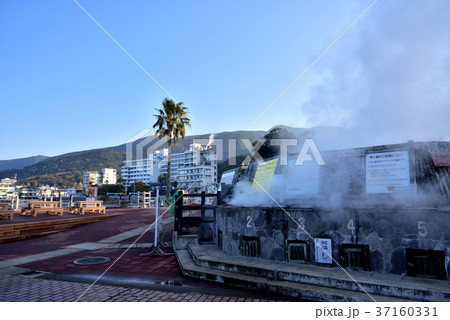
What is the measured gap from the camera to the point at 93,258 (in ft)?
21.5

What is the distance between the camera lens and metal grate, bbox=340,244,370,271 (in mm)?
4125

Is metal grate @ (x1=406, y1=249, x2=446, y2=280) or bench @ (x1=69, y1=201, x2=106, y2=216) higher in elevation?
metal grate @ (x1=406, y1=249, x2=446, y2=280)

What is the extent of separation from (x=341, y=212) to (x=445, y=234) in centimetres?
137

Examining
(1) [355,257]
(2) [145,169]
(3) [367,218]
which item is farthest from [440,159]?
(2) [145,169]

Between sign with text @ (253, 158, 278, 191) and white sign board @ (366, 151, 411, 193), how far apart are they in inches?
96.4

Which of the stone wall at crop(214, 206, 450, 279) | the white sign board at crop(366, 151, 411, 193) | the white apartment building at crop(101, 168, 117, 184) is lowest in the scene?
the stone wall at crop(214, 206, 450, 279)

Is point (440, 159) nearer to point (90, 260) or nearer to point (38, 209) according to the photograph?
point (90, 260)

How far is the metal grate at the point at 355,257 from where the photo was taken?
4.12 m

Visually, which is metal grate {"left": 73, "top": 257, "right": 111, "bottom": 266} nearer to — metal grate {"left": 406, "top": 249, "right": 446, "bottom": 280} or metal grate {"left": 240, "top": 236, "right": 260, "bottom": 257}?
metal grate {"left": 240, "top": 236, "right": 260, "bottom": 257}

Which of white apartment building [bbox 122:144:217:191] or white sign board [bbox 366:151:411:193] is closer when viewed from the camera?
white sign board [bbox 366:151:411:193]

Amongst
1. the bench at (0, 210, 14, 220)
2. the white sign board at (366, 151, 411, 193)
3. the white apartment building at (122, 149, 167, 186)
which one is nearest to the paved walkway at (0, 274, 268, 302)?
the white sign board at (366, 151, 411, 193)

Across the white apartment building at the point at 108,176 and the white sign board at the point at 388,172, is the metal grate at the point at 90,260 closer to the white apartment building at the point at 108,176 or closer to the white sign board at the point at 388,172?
the white sign board at the point at 388,172

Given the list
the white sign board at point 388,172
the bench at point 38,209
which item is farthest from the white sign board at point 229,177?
the bench at point 38,209
